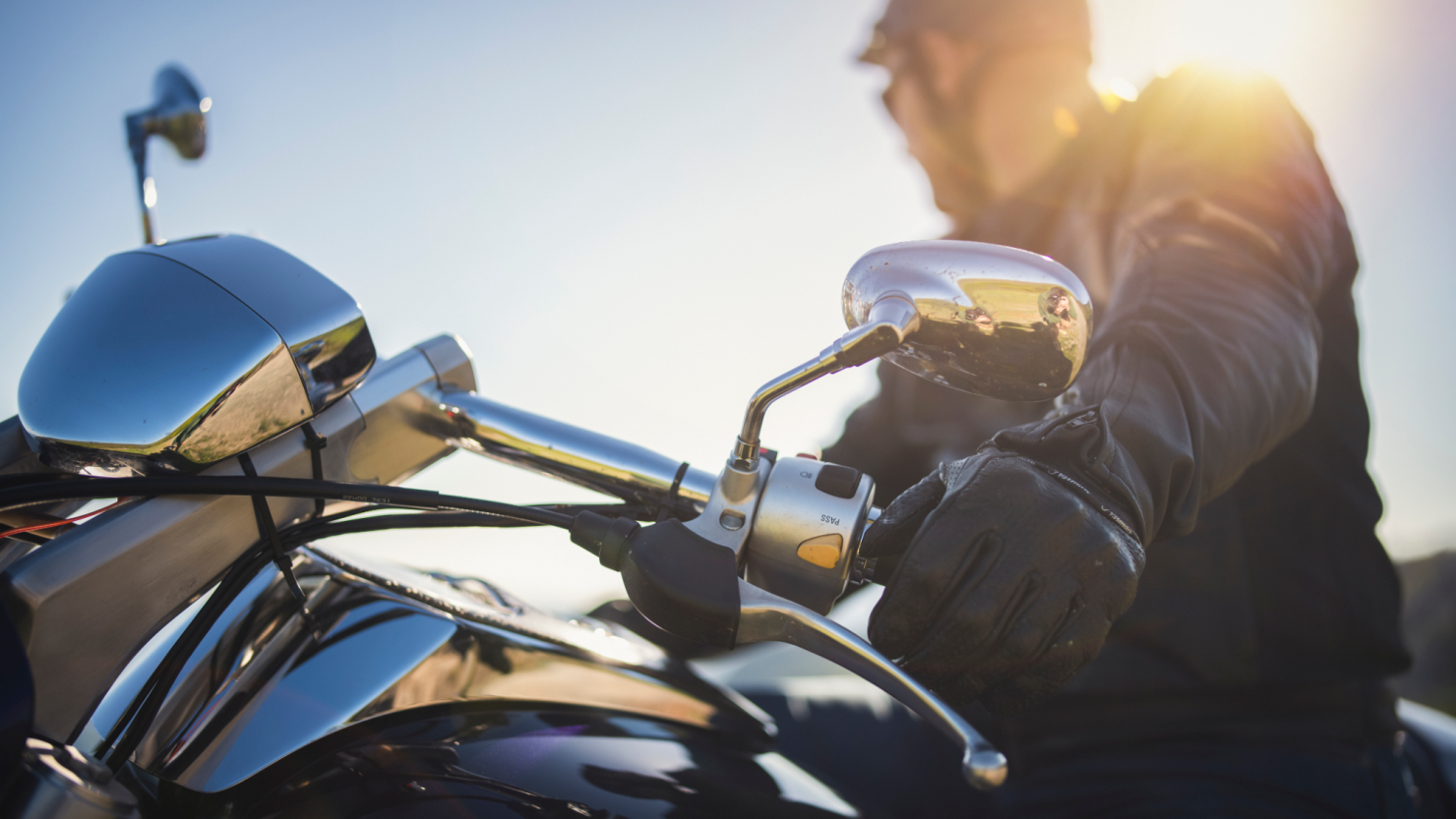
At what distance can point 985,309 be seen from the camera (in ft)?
2.09

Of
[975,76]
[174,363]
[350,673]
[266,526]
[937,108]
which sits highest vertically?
[975,76]

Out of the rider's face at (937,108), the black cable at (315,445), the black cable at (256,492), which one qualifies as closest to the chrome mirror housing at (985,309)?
the black cable at (256,492)

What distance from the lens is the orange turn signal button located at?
0.67m

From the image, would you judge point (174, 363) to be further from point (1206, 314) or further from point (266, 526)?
point (1206, 314)

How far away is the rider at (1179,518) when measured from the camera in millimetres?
675

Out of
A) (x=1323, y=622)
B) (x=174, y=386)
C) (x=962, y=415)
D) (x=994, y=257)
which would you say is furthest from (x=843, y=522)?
(x=962, y=415)

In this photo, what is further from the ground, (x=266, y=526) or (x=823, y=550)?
(x=266, y=526)

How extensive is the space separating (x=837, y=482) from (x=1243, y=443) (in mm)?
712

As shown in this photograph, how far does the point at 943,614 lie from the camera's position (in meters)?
0.66

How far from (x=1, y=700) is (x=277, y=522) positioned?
1.08 ft

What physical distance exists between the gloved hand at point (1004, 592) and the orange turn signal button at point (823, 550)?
0.06 meters

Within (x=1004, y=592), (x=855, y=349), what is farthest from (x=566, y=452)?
(x=1004, y=592)

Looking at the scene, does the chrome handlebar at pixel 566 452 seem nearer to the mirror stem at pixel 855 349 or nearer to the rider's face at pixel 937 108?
the mirror stem at pixel 855 349

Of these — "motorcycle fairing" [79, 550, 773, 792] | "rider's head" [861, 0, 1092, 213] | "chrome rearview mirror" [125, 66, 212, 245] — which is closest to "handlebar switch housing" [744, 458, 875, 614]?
"motorcycle fairing" [79, 550, 773, 792]
